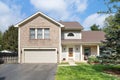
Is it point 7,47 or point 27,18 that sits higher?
point 27,18

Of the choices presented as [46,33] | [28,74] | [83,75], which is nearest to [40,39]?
[46,33]

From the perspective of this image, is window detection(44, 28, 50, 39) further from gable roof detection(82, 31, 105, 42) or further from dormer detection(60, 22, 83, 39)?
gable roof detection(82, 31, 105, 42)

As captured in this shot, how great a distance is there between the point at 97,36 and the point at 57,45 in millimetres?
Answer: 9684

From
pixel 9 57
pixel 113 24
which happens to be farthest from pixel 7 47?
pixel 113 24

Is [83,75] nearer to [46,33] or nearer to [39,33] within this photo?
[46,33]

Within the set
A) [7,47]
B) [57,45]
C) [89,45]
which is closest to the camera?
[57,45]

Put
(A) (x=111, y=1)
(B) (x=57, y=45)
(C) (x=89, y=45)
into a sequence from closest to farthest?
(A) (x=111, y=1)
(B) (x=57, y=45)
(C) (x=89, y=45)

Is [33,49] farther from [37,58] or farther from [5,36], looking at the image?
[5,36]

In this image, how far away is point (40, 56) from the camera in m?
35.4

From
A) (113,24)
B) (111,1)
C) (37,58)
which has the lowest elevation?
(37,58)

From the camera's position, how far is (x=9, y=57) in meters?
35.5

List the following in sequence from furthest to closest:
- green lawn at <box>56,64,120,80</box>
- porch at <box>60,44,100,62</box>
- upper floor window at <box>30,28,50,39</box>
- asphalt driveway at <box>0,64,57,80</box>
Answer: porch at <box>60,44,100,62</box> < upper floor window at <box>30,28,50,39</box> < asphalt driveway at <box>0,64,57,80</box> < green lawn at <box>56,64,120,80</box>

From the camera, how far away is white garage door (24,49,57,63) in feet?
115

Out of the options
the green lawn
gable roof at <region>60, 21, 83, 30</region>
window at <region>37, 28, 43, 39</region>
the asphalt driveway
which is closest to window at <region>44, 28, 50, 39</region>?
window at <region>37, 28, 43, 39</region>
